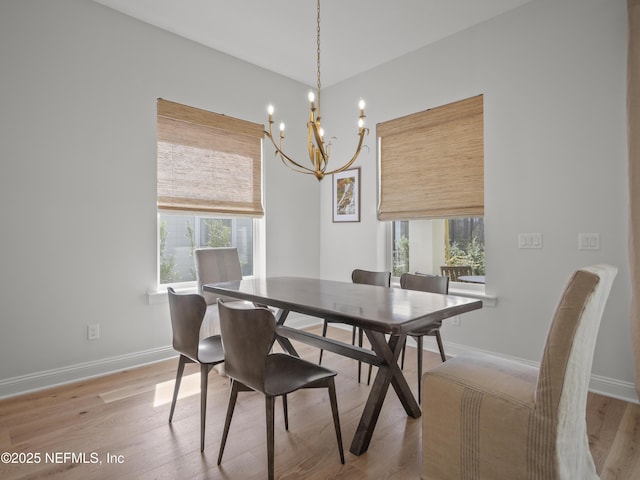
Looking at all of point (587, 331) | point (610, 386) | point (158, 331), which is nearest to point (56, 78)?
point (158, 331)

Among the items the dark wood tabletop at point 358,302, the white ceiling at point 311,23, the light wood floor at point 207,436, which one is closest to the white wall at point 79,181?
the white ceiling at point 311,23

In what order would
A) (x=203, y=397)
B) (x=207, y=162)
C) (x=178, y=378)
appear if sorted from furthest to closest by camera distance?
1. (x=207, y=162)
2. (x=178, y=378)
3. (x=203, y=397)

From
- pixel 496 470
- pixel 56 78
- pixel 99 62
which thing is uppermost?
pixel 99 62

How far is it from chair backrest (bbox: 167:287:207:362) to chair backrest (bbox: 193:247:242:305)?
3.30 ft

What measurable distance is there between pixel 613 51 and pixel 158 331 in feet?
13.6

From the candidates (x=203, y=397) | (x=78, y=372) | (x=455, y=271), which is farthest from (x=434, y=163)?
(x=78, y=372)

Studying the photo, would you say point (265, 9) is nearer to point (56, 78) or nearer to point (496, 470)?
point (56, 78)

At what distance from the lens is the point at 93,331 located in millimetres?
3061

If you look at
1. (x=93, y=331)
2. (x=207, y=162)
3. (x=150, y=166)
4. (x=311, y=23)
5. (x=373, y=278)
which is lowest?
(x=93, y=331)

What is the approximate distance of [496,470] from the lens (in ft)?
5.08

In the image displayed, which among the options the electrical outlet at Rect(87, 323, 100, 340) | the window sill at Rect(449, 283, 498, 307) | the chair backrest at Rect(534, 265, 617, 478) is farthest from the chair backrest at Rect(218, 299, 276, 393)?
the window sill at Rect(449, 283, 498, 307)

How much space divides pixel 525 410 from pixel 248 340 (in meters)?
1.15

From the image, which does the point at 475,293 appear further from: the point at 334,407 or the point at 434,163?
the point at 334,407

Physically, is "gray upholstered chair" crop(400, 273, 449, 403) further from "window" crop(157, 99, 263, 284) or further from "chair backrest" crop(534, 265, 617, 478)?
"window" crop(157, 99, 263, 284)
